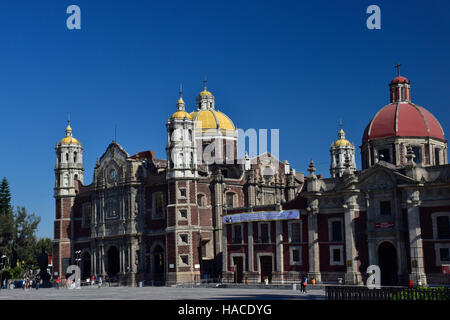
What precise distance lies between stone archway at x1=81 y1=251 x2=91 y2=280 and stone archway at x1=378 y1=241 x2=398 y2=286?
39.5m

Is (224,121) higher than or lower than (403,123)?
higher

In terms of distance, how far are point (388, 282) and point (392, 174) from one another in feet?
30.1

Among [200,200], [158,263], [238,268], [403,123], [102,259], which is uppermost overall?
[403,123]

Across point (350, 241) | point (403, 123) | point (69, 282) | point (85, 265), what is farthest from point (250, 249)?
point (85, 265)

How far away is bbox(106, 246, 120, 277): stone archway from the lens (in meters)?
75.1

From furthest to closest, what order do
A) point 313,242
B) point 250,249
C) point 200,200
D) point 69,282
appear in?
point 69,282 < point 200,200 < point 250,249 < point 313,242

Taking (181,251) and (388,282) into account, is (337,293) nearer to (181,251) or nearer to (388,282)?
(388,282)

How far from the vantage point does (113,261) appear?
75688mm

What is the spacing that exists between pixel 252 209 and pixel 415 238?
17.2 metres

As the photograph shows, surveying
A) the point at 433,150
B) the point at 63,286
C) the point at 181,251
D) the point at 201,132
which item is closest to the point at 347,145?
the point at 201,132

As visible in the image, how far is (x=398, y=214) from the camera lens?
52500 millimetres

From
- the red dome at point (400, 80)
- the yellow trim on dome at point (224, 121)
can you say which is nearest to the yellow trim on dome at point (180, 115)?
the yellow trim on dome at point (224, 121)

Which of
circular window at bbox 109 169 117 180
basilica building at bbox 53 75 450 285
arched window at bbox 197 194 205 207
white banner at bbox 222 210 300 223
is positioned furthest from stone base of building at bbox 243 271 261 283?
circular window at bbox 109 169 117 180

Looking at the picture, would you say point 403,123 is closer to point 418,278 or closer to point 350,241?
point 350,241
